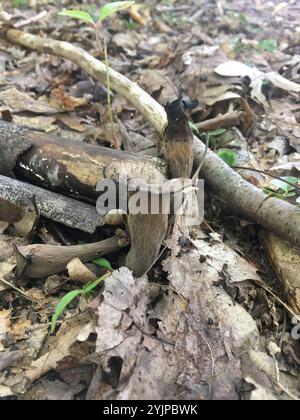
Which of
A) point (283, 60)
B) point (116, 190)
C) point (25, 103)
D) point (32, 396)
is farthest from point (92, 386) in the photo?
point (283, 60)

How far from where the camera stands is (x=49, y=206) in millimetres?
2361

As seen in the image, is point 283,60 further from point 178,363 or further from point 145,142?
point 178,363

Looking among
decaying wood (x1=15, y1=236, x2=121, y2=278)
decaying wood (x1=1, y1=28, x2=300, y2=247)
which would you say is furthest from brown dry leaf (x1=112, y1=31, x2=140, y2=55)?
decaying wood (x1=15, y1=236, x2=121, y2=278)

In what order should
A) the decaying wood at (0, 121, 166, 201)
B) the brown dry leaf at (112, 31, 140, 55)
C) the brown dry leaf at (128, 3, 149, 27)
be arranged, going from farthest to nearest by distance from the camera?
the brown dry leaf at (128, 3, 149, 27) → the brown dry leaf at (112, 31, 140, 55) → the decaying wood at (0, 121, 166, 201)

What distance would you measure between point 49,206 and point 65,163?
0.99ft

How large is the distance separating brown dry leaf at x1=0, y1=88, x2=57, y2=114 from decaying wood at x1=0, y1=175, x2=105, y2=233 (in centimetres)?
120

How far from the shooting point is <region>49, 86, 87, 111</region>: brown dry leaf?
11.9 feet

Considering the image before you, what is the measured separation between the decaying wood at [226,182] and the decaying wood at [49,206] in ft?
2.87

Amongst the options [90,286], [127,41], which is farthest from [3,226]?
[127,41]

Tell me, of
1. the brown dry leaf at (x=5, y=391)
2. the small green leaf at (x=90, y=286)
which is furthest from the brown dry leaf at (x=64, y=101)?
the brown dry leaf at (x=5, y=391)

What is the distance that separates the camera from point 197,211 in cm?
259

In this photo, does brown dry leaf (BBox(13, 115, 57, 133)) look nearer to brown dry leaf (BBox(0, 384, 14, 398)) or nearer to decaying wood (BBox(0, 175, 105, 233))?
decaying wood (BBox(0, 175, 105, 233))

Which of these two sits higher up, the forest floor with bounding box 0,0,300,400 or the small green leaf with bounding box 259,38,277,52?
the small green leaf with bounding box 259,38,277,52

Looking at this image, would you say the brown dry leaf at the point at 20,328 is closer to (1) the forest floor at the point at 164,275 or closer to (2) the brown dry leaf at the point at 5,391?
(1) the forest floor at the point at 164,275
